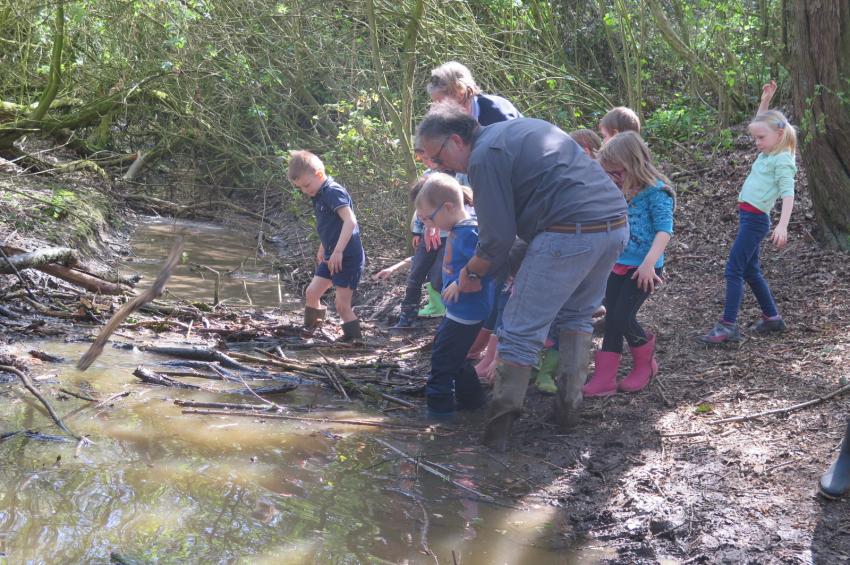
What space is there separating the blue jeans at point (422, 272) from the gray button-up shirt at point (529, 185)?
8.58 feet

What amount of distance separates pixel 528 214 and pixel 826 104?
3.95 metres

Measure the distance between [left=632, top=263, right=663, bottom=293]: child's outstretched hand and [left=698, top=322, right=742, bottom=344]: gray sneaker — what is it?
3.95 ft

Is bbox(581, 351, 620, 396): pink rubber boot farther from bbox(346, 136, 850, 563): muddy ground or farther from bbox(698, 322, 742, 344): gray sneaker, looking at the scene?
bbox(698, 322, 742, 344): gray sneaker

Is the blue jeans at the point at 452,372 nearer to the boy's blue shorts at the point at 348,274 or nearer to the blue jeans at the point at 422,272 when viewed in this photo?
the blue jeans at the point at 422,272

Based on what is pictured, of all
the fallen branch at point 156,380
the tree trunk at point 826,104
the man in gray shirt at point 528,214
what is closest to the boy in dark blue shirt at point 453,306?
the man in gray shirt at point 528,214

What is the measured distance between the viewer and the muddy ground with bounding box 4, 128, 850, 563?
3342 mm

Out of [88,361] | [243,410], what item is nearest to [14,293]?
[88,361]

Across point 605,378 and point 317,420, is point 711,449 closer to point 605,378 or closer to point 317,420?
point 605,378

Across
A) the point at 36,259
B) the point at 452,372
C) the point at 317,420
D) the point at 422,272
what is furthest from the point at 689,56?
the point at 36,259

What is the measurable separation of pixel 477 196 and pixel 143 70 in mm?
9438

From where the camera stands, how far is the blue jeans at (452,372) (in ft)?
15.7

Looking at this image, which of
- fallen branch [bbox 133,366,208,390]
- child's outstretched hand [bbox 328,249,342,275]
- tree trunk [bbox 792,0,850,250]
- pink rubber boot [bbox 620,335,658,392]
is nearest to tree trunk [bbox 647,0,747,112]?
tree trunk [bbox 792,0,850,250]

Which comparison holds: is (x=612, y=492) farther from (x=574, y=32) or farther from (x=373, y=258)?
(x=574, y=32)

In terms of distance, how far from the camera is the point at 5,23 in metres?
10.4
